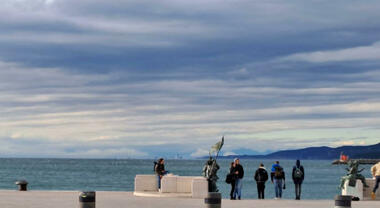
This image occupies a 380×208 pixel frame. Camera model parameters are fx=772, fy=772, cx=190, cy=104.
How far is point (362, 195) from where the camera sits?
30.5 m

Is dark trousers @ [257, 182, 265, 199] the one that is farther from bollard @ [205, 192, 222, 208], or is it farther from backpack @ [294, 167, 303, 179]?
bollard @ [205, 192, 222, 208]

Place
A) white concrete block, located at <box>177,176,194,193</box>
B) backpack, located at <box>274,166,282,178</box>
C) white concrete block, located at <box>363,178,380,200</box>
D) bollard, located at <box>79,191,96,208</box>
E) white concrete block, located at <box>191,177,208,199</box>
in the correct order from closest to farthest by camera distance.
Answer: bollard, located at <box>79,191,96,208</box> < white concrete block, located at <box>191,177,208,199</box> < white concrete block, located at <box>363,178,380,200</box> < backpack, located at <box>274,166,282,178</box> < white concrete block, located at <box>177,176,194,193</box>

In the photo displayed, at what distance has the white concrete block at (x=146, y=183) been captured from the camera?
33.3 metres

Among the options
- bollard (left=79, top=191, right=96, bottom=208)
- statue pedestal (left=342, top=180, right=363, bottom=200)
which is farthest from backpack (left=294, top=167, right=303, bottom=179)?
bollard (left=79, top=191, right=96, bottom=208)

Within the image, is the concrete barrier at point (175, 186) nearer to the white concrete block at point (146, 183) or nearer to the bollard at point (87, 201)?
the white concrete block at point (146, 183)

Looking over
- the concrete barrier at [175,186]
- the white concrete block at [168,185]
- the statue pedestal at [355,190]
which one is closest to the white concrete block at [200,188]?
the concrete barrier at [175,186]

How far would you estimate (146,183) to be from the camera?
33344mm

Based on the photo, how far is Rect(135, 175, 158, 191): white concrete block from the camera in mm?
33281

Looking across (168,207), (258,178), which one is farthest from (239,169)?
(168,207)

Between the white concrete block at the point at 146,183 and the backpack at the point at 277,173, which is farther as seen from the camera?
the white concrete block at the point at 146,183

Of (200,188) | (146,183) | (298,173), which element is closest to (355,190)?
(298,173)

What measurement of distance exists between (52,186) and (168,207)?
84.3 metres

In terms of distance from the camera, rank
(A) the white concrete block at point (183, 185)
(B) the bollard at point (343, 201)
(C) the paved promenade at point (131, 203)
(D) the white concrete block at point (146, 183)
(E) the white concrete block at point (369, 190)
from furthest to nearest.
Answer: (D) the white concrete block at point (146, 183), (A) the white concrete block at point (183, 185), (E) the white concrete block at point (369, 190), (C) the paved promenade at point (131, 203), (B) the bollard at point (343, 201)

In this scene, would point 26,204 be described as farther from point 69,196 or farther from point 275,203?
point 275,203
